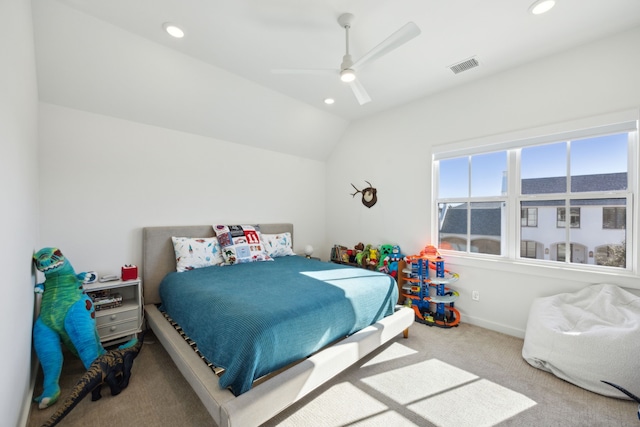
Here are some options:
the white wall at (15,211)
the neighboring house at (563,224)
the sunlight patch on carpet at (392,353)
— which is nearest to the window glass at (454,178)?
the neighboring house at (563,224)

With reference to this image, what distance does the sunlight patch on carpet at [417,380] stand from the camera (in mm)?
1888

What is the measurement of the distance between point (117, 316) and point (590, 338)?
12.7ft

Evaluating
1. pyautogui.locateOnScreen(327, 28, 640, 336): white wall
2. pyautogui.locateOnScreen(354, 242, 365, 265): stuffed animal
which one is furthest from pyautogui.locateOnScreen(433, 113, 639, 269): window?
pyautogui.locateOnScreen(354, 242, 365, 265): stuffed animal

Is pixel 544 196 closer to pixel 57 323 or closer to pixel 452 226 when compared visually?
pixel 452 226

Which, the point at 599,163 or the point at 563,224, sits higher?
the point at 599,163

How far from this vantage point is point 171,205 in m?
3.12

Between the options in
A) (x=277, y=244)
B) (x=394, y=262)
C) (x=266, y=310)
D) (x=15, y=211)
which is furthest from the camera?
(x=277, y=244)

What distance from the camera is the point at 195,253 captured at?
9.72 ft

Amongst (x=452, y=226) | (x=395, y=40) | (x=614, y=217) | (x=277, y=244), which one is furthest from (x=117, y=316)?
(x=614, y=217)

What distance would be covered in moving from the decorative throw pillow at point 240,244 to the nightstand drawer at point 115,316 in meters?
0.99

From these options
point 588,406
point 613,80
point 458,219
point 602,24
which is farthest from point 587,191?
point 588,406

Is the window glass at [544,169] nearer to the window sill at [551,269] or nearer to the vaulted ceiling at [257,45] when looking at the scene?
the window sill at [551,269]

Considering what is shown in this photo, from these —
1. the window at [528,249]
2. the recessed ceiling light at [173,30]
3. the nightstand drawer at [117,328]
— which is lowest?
the nightstand drawer at [117,328]

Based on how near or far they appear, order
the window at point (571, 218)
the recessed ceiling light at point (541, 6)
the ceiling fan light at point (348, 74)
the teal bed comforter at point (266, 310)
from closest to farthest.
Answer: the teal bed comforter at point (266, 310)
the recessed ceiling light at point (541, 6)
the ceiling fan light at point (348, 74)
the window at point (571, 218)
